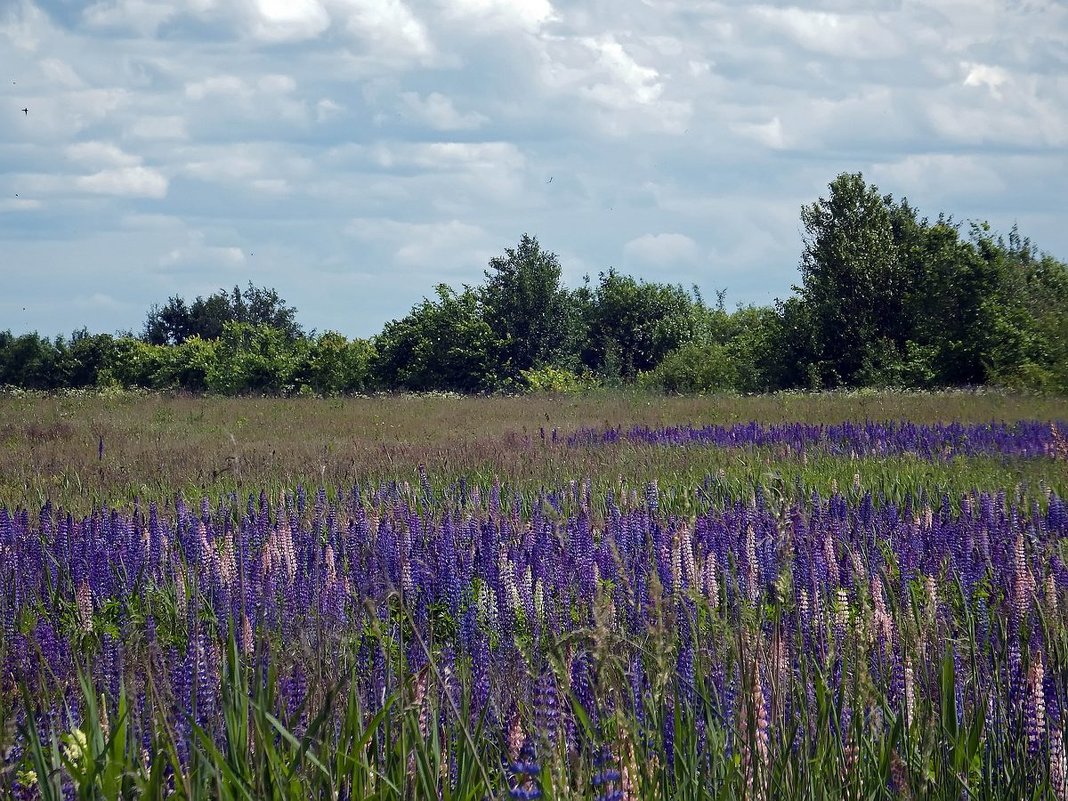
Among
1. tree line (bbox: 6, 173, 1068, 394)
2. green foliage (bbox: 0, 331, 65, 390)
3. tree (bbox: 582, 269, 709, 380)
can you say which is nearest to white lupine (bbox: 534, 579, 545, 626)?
tree line (bbox: 6, 173, 1068, 394)

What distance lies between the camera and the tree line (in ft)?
142

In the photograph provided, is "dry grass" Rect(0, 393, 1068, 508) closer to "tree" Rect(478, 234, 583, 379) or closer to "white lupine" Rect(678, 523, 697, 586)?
"white lupine" Rect(678, 523, 697, 586)

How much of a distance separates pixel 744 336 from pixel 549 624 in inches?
1852

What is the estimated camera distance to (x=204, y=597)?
18.1ft

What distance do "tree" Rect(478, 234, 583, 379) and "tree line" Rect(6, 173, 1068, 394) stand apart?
0.06 metres

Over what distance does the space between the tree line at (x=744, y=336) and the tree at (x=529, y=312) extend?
Result: 0.20ft

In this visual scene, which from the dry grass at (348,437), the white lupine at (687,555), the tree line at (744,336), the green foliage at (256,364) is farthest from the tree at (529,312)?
the white lupine at (687,555)

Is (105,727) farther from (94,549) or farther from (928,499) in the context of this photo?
(928,499)

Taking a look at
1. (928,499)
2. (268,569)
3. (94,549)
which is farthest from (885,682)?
(928,499)

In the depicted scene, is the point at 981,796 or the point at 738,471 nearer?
the point at 981,796

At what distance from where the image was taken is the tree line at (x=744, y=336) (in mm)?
43406

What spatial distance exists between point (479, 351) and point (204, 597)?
43336 millimetres

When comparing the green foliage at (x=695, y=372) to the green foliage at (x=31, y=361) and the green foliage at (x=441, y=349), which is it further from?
the green foliage at (x=31, y=361)

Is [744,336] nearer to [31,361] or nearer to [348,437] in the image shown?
[348,437]
